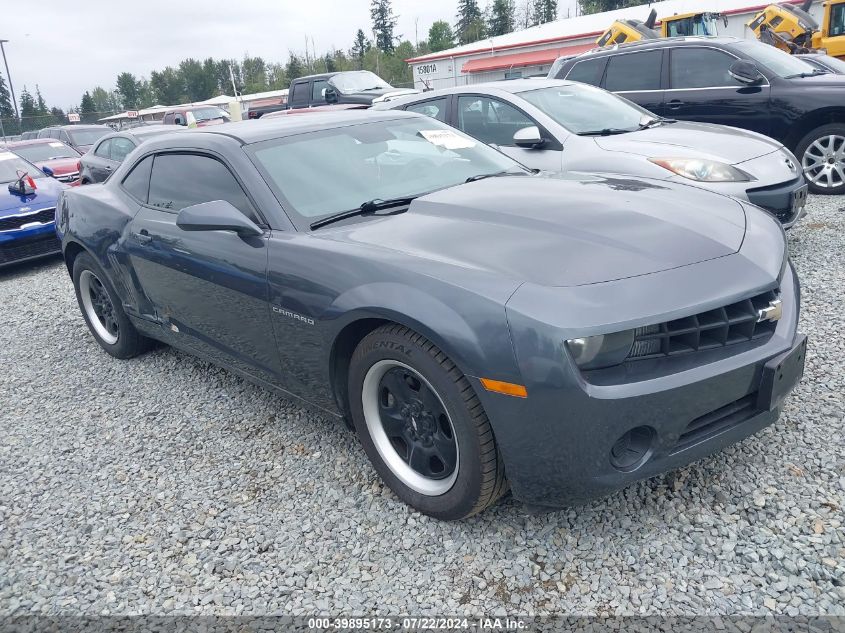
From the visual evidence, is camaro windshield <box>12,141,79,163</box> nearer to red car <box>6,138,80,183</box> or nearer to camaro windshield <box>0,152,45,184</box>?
red car <box>6,138,80,183</box>

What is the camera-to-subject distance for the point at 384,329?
2.41m

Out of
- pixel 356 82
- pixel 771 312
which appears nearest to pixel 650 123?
pixel 771 312

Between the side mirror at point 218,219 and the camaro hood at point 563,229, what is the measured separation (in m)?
0.34

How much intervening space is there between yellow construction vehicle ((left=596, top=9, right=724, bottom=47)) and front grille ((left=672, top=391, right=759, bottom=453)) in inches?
487

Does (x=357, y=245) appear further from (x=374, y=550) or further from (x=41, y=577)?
(x=41, y=577)

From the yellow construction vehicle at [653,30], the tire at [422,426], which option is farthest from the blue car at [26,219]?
the yellow construction vehicle at [653,30]

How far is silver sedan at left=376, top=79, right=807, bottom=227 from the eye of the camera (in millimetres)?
4859

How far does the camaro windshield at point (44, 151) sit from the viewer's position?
14172 millimetres

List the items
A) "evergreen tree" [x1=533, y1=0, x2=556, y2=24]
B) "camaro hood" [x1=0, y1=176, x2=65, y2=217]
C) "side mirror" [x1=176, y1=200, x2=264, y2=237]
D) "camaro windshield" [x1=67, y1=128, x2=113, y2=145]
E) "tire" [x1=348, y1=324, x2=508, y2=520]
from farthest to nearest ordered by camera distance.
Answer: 1. "evergreen tree" [x1=533, y1=0, x2=556, y2=24]
2. "camaro windshield" [x1=67, y1=128, x2=113, y2=145]
3. "camaro hood" [x1=0, y1=176, x2=65, y2=217]
4. "side mirror" [x1=176, y1=200, x2=264, y2=237]
5. "tire" [x1=348, y1=324, x2=508, y2=520]

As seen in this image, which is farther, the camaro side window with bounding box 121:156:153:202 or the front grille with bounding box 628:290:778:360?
the camaro side window with bounding box 121:156:153:202

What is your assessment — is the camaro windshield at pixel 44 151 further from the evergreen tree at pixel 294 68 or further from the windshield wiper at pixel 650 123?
the evergreen tree at pixel 294 68

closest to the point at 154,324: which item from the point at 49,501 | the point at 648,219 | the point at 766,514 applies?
the point at 49,501

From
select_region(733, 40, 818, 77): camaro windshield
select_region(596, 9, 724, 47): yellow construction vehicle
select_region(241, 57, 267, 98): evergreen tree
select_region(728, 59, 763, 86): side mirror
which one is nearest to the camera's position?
select_region(728, 59, 763, 86): side mirror

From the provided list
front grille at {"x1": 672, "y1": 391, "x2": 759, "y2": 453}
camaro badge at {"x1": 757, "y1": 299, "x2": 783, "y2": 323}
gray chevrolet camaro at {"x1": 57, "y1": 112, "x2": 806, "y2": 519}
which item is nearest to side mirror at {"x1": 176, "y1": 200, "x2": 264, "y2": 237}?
gray chevrolet camaro at {"x1": 57, "y1": 112, "x2": 806, "y2": 519}
